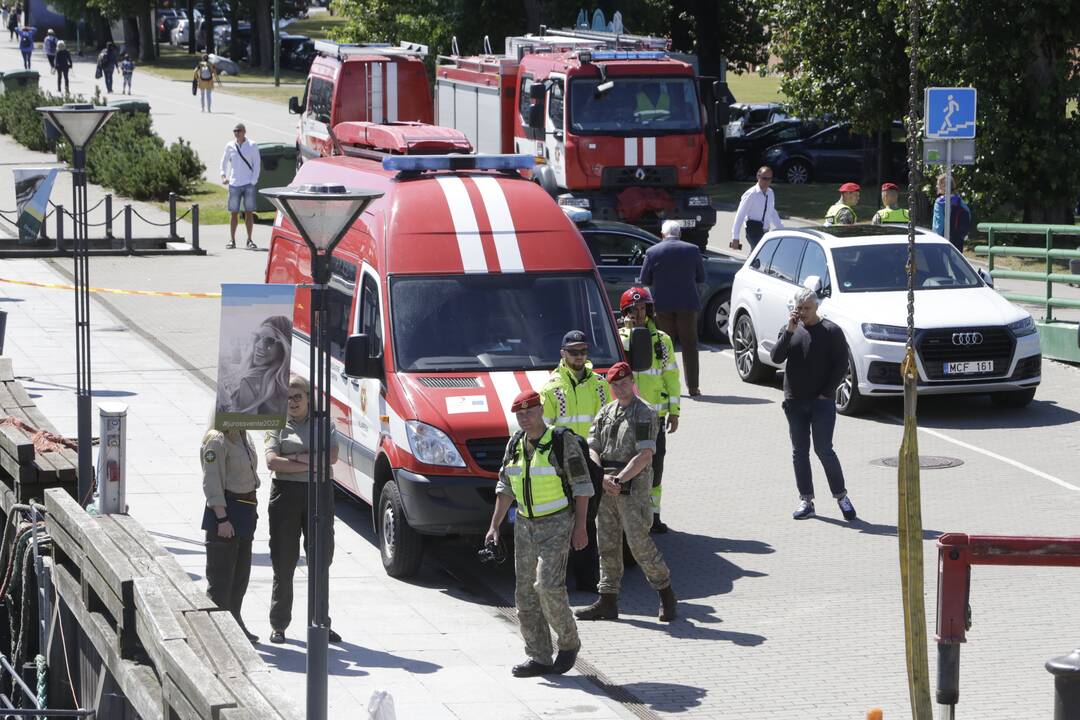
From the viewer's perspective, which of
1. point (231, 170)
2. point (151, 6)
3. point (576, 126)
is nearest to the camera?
point (576, 126)

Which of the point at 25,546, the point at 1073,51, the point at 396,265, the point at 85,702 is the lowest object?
the point at 85,702

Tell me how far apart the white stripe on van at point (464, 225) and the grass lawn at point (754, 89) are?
157 ft

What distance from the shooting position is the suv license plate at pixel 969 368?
17328 mm

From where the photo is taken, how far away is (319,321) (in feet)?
28.7

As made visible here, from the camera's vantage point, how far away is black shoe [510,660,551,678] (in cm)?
1038

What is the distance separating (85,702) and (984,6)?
898 inches

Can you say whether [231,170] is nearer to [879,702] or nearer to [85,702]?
[85,702]

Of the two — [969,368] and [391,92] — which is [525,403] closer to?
[969,368]

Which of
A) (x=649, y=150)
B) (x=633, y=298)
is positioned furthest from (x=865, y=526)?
(x=649, y=150)

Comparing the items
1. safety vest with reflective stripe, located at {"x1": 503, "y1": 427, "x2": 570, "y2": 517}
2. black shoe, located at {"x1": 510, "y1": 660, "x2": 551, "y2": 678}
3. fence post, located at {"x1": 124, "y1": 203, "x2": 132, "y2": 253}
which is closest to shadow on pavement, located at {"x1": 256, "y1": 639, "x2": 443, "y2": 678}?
black shoe, located at {"x1": 510, "y1": 660, "x2": 551, "y2": 678}

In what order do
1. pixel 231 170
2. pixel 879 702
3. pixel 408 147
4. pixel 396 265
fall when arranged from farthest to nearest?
pixel 231 170
pixel 408 147
pixel 396 265
pixel 879 702

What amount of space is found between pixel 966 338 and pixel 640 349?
5.70 meters

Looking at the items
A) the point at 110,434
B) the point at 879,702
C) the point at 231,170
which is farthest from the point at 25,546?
the point at 231,170

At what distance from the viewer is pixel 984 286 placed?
60.3 feet
